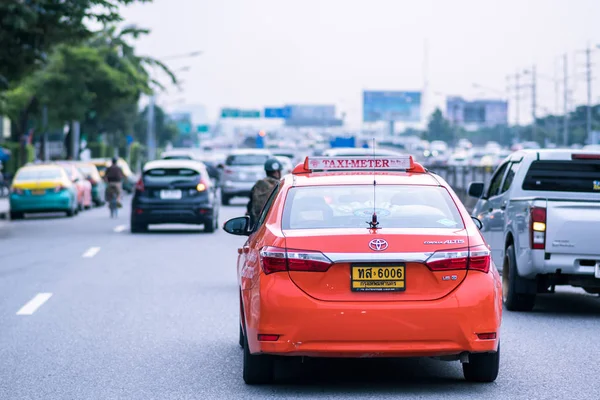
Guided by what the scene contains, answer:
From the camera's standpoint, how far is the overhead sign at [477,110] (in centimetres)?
14000

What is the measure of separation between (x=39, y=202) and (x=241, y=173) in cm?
849

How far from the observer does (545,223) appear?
501 inches

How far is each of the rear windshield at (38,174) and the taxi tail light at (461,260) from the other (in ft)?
94.7

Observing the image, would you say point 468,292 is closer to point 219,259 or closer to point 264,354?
point 264,354

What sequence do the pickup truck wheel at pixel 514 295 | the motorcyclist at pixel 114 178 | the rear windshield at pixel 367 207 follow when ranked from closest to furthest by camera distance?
the rear windshield at pixel 367 207 < the pickup truck wheel at pixel 514 295 < the motorcyclist at pixel 114 178

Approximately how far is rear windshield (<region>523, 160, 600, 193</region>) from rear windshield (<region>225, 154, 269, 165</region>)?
28.9 metres

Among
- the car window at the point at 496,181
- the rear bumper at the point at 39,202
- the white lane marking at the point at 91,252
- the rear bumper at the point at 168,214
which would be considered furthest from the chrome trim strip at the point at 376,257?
the rear bumper at the point at 39,202

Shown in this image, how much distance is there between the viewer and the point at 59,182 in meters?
36.1

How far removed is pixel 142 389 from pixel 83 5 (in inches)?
854

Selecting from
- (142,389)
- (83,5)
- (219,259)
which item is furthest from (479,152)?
(142,389)

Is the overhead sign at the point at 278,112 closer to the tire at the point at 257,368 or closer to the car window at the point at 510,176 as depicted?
the car window at the point at 510,176

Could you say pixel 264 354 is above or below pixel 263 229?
below

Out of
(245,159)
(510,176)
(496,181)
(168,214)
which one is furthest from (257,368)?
(245,159)

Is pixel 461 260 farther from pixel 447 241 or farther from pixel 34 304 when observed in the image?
pixel 34 304
